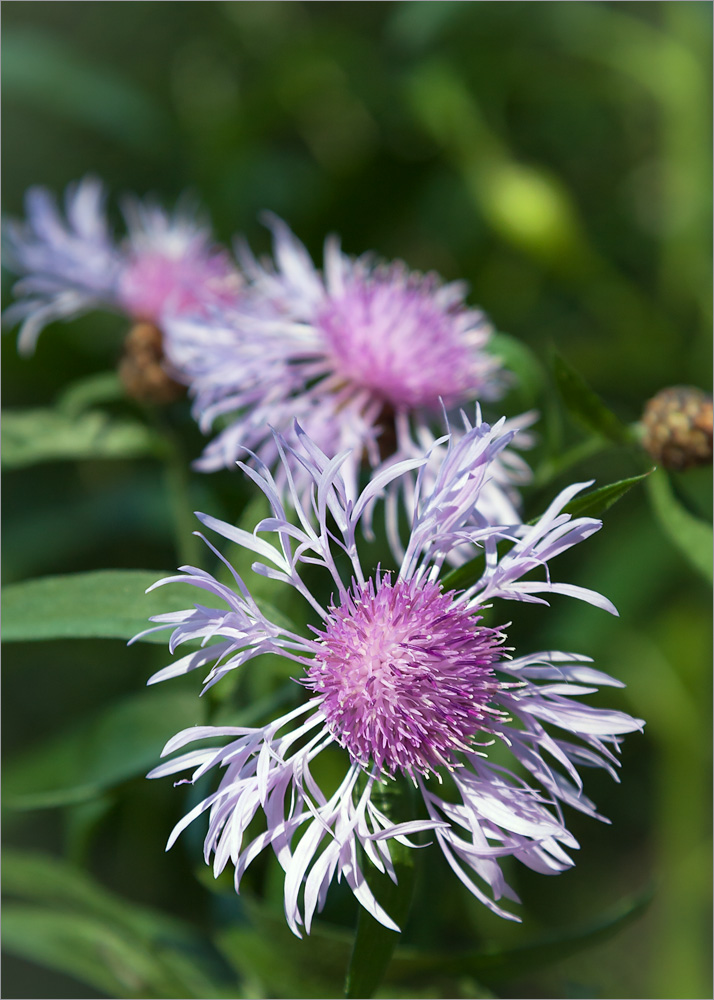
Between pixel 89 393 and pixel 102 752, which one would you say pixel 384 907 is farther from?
pixel 89 393

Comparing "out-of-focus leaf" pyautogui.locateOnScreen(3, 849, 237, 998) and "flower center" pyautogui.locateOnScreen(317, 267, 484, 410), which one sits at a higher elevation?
"flower center" pyautogui.locateOnScreen(317, 267, 484, 410)

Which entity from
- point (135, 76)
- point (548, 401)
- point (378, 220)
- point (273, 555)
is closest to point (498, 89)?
point (378, 220)

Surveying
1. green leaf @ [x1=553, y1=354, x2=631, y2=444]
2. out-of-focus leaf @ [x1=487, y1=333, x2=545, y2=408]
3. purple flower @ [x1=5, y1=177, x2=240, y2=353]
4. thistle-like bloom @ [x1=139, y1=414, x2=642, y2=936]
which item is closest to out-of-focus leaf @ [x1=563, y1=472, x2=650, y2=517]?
thistle-like bloom @ [x1=139, y1=414, x2=642, y2=936]

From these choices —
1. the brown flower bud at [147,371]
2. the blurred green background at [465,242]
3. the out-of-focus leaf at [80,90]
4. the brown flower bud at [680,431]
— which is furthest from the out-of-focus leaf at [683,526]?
the out-of-focus leaf at [80,90]

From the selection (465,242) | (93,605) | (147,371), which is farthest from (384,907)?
(465,242)

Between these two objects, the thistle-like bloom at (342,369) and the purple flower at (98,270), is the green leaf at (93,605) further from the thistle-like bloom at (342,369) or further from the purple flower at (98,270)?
the purple flower at (98,270)

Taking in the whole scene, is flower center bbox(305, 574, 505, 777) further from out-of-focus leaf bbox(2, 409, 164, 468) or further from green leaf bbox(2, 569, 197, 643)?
out-of-focus leaf bbox(2, 409, 164, 468)

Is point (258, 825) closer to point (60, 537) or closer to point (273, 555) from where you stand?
point (273, 555)
